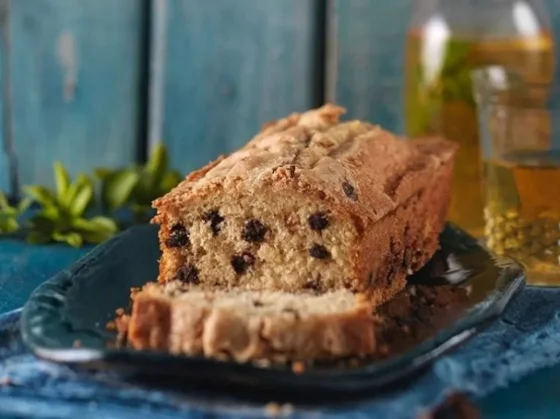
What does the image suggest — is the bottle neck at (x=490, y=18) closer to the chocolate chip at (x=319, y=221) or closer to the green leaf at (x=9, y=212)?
the chocolate chip at (x=319, y=221)

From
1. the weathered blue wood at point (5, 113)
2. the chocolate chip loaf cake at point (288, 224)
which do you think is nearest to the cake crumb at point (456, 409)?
the chocolate chip loaf cake at point (288, 224)

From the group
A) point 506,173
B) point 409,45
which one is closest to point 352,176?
point 506,173

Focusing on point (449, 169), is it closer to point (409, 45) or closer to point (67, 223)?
point (409, 45)

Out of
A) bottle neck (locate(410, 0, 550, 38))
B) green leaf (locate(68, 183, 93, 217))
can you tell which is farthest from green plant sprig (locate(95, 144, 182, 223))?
bottle neck (locate(410, 0, 550, 38))

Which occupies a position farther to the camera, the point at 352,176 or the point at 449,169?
the point at 449,169

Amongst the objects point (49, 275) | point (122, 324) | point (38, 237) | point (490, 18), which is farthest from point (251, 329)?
point (490, 18)

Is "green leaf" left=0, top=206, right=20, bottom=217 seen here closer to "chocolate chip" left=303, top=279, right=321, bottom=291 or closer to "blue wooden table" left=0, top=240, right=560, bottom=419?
"blue wooden table" left=0, top=240, right=560, bottom=419
